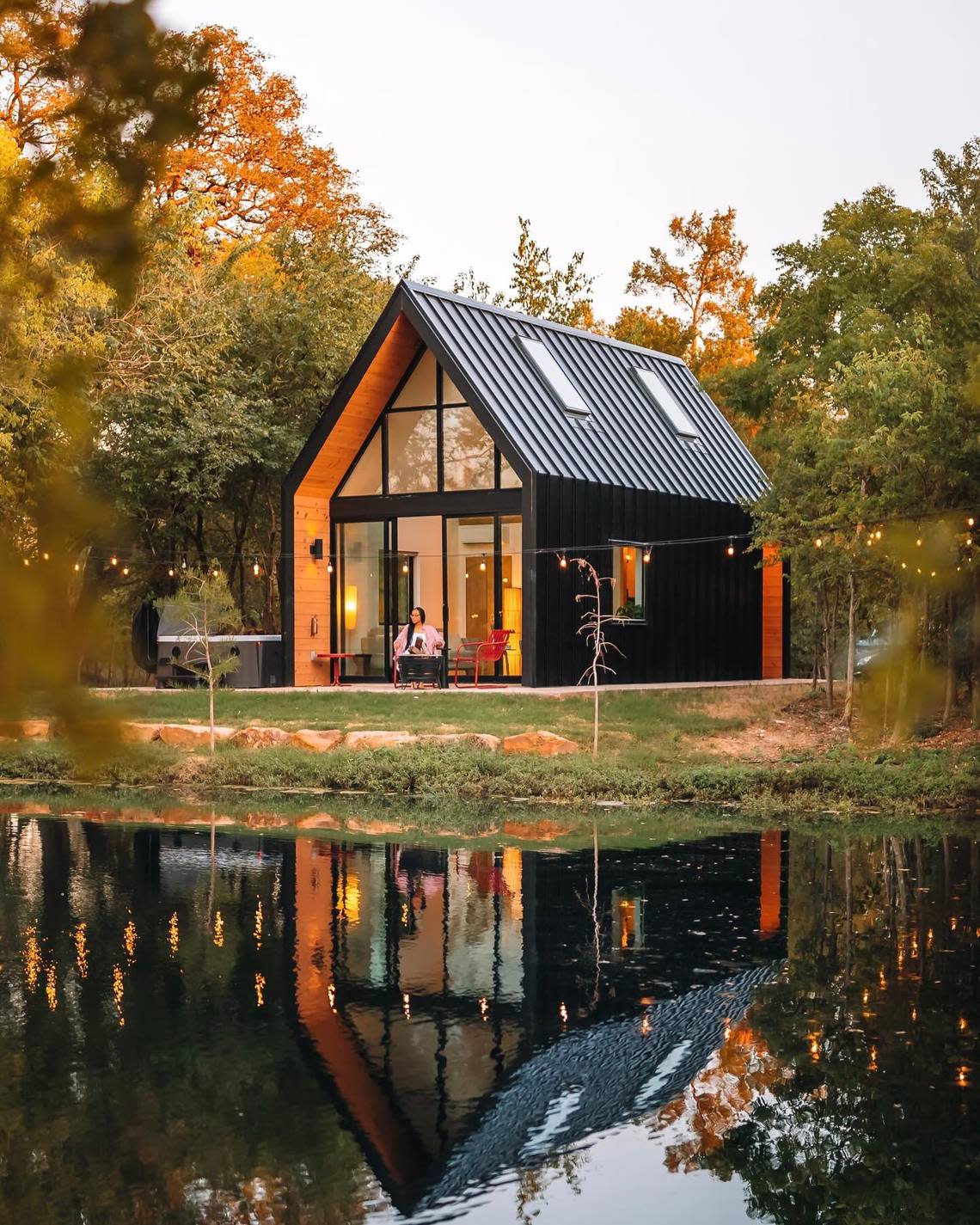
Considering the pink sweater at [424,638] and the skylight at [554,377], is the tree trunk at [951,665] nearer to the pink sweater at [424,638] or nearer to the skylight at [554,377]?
the pink sweater at [424,638]

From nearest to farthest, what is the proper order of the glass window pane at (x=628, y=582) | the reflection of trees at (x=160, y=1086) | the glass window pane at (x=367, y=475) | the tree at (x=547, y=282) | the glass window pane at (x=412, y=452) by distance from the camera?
1. the reflection of trees at (x=160, y=1086)
2. the glass window pane at (x=628, y=582)
3. the glass window pane at (x=412, y=452)
4. the glass window pane at (x=367, y=475)
5. the tree at (x=547, y=282)

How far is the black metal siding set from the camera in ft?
75.7

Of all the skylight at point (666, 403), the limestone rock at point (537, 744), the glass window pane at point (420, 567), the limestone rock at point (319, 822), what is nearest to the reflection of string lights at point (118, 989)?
the limestone rock at point (319, 822)

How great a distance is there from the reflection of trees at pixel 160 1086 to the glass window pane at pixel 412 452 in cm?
1602

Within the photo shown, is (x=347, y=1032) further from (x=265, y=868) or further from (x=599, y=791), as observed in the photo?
(x=599, y=791)

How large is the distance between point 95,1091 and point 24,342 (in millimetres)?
4771

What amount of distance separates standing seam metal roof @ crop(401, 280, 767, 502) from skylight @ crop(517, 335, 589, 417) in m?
0.13

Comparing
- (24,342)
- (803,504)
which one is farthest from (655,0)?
(803,504)

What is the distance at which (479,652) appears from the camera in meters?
23.6

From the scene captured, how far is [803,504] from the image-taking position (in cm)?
2119

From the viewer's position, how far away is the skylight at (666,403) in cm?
2859

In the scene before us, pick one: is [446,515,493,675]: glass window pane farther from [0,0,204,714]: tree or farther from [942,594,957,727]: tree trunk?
[0,0,204,714]: tree

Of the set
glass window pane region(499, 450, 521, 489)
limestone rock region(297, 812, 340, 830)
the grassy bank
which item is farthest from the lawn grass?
limestone rock region(297, 812, 340, 830)

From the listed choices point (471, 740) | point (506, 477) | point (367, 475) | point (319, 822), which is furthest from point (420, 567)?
point (319, 822)
